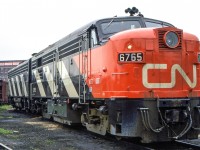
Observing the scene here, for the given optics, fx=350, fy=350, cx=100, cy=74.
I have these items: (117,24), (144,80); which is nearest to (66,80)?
(117,24)

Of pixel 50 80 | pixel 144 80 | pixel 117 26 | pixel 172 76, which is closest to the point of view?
pixel 144 80

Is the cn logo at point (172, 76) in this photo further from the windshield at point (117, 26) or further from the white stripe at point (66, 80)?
the white stripe at point (66, 80)

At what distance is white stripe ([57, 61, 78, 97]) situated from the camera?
11062 millimetres

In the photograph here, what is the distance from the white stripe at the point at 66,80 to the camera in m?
11.1

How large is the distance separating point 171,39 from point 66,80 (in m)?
4.73

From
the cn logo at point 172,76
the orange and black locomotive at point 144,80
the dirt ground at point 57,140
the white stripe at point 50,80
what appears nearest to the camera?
the orange and black locomotive at point 144,80

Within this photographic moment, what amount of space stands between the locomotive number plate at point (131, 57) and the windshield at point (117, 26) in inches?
59.5

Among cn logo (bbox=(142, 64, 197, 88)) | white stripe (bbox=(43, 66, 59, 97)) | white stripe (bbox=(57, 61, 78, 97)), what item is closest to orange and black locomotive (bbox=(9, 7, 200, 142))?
cn logo (bbox=(142, 64, 197, 88))

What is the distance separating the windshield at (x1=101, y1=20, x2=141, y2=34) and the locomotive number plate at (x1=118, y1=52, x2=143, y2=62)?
1510 mm

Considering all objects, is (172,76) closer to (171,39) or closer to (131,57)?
(171,39)

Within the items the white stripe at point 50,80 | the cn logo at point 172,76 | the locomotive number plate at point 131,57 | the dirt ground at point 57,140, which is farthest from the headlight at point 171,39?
the white stripe at point 50,80

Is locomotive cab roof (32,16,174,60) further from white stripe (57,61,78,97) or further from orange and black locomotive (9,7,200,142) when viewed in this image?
white stripe (57,61,78,97)

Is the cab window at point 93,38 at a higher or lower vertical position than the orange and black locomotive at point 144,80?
higher

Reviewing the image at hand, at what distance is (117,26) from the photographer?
9367mm
